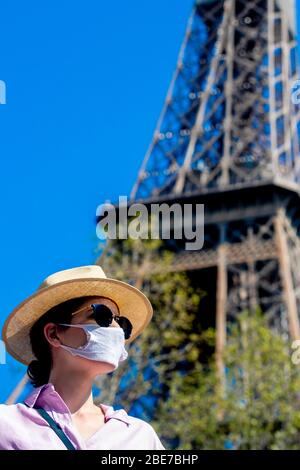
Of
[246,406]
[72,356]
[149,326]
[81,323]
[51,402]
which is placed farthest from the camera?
[149,326]

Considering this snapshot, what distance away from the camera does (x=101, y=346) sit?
4.01 meters

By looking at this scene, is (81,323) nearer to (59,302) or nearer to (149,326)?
(59,302)

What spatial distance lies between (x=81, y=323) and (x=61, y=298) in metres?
0.12

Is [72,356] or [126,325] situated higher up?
[126,325]

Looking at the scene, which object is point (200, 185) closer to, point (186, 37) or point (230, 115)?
point (230, 115)

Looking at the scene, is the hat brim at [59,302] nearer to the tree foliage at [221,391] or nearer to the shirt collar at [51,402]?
the shirt collar at [51,402]

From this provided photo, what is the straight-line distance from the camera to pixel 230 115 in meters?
38.2

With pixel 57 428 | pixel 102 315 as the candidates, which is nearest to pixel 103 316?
pixel 102 315

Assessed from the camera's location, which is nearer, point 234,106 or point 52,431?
point 52,431

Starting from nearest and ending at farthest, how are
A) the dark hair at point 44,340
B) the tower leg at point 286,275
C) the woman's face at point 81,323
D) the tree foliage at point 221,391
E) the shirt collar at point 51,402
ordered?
the shirt collar at point 51,402 → the woman's face at point 81,323 → the dark hair at point 44,340 → the tree foliage at point 221,391 → the tower leg at point 286,275

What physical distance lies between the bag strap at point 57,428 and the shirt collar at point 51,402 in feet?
0.16

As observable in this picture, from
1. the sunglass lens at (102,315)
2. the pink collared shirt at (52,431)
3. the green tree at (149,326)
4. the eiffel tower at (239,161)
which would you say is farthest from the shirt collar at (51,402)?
the eiffel tower at (239,161)

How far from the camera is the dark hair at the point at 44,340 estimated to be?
13.9ft
